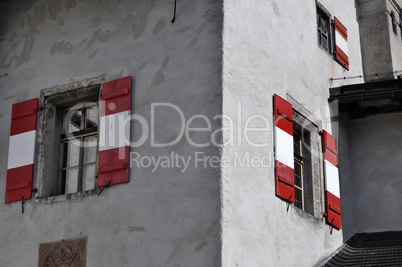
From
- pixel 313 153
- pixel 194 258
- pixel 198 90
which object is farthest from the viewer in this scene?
pixel 313 153

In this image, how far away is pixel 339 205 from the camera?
34.3 feet

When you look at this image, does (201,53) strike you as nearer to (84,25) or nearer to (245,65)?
(245,65)

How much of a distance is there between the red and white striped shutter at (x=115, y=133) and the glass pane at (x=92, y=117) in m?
0.41

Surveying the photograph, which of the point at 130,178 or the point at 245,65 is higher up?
the point at 245,65

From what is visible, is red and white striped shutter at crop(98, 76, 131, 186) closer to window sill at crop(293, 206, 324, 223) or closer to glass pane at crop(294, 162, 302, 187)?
window sill at crop(293, 206, 324, 223)

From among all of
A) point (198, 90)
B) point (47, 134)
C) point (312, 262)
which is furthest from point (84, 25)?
point (312, 262)

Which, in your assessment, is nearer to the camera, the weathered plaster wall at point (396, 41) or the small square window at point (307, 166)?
the small square window at point (307, 166)

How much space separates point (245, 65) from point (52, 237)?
312cm

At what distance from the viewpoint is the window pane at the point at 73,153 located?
9.57 metres

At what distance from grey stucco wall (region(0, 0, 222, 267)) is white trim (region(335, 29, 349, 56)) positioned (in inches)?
139

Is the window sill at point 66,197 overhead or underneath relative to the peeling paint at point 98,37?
underneath

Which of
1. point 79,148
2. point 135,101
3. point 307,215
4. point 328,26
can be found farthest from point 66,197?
point 328,26

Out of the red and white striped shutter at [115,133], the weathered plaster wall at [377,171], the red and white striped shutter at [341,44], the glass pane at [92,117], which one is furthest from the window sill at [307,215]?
the red and white striped shutter at [341,44]

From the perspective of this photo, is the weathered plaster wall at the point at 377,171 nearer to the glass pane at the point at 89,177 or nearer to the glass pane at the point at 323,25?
the glass pane at the point at 323,25
